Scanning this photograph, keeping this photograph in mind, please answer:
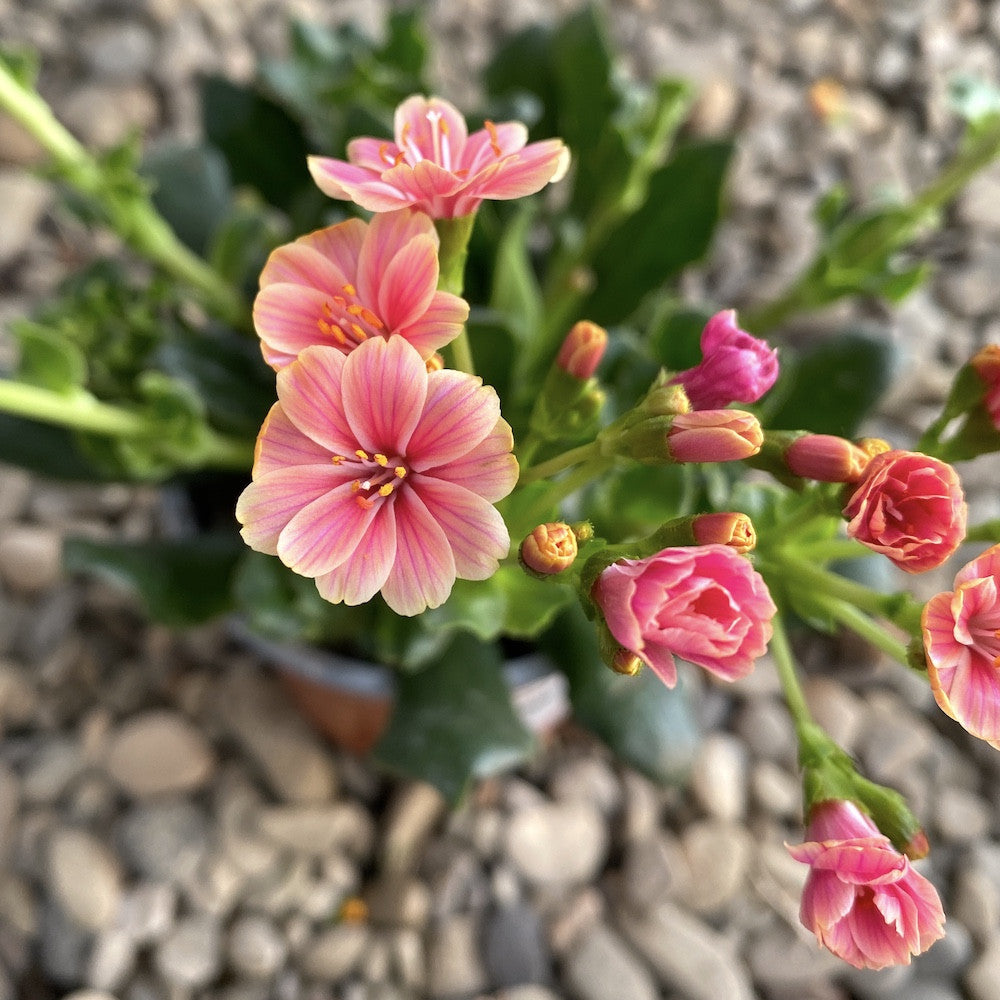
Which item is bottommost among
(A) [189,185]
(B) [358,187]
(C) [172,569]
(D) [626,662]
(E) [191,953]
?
(E) [191,953]

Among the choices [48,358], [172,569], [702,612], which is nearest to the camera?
[702,612]

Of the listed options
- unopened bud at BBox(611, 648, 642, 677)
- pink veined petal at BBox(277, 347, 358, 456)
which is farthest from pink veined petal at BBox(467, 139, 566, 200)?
unopened bud at BBox(611, 648, 642, 677)

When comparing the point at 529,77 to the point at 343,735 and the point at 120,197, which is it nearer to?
the point at 120,197

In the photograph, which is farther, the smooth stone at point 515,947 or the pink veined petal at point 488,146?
the smooth stone at point 515,947

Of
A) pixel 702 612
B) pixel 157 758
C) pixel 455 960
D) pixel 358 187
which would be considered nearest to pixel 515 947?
pixel 455 960

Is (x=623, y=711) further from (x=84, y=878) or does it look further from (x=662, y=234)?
(x=84, y=878)

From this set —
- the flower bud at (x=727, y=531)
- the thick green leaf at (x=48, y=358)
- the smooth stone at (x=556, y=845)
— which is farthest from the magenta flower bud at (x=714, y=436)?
the smooth stone at (x=556, y=845)

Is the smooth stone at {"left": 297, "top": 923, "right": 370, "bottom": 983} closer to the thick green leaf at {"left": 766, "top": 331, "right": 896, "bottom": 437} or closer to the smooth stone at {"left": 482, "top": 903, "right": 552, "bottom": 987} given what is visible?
the smooth stone at {"left": 482, "top": 903, "right": 552, "bottom": 987}

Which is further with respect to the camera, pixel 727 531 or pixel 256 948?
pixel 256 948

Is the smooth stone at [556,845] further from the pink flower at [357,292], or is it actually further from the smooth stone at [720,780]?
the pink flower at [357,292]
